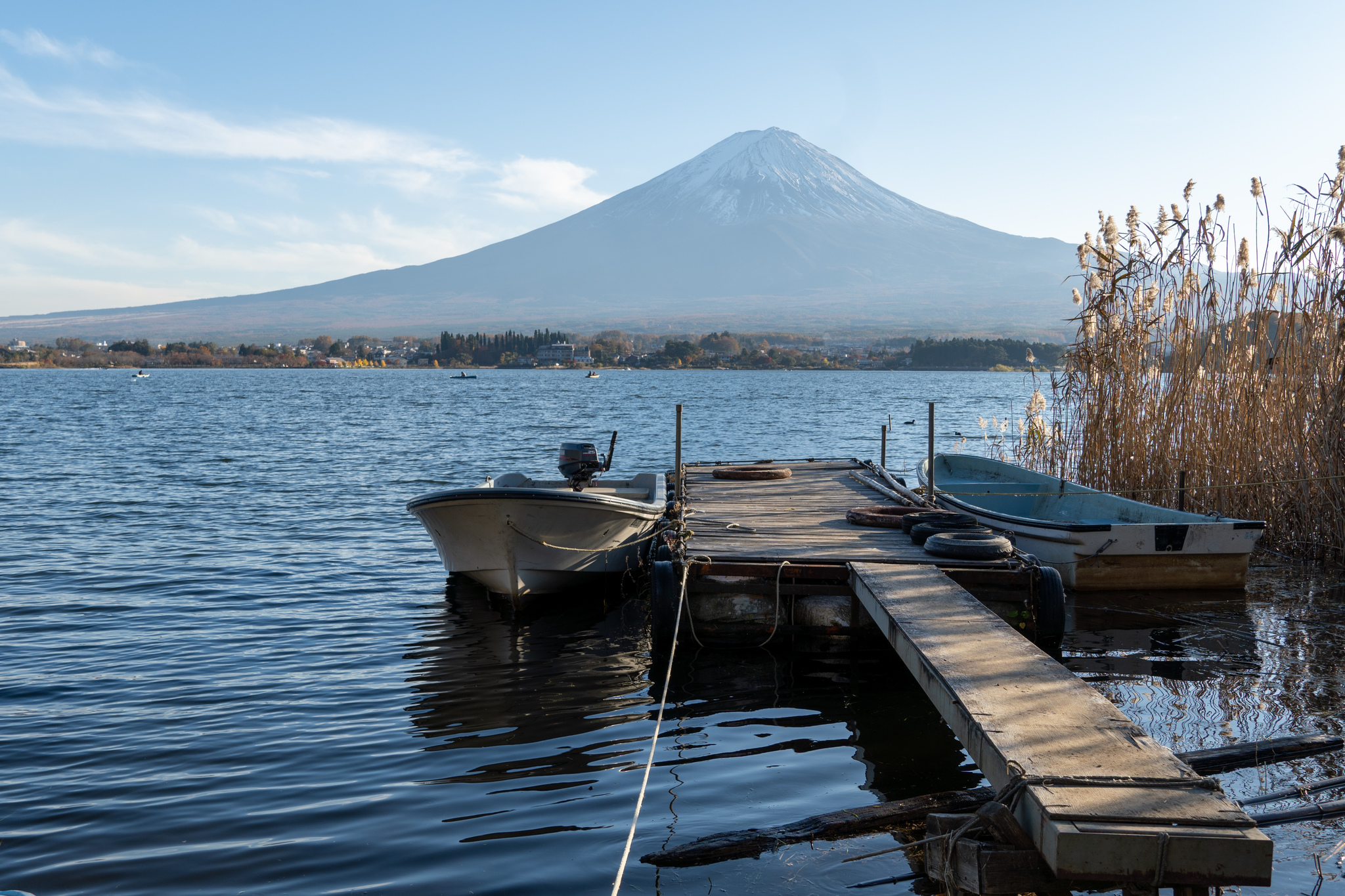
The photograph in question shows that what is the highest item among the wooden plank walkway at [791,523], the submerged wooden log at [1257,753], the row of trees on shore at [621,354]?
the row of trees on shore at [621,354]

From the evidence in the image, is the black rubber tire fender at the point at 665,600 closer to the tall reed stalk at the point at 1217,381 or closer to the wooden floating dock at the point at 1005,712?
the wooden floating dock at the point at 1005,712

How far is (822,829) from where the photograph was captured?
4.33 metres

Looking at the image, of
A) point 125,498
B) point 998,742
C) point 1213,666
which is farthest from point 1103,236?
point 125,498

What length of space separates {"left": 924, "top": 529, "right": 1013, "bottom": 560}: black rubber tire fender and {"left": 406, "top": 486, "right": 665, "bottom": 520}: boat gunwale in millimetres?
3243

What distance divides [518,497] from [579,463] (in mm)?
1932

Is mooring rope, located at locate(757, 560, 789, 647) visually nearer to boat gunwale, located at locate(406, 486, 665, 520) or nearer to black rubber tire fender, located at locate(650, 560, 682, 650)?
black rubber tire fender, located at locate(650, 560, 682, 650)

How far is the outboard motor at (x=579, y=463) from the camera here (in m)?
11.0

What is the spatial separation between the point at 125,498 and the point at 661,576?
46.8 feet

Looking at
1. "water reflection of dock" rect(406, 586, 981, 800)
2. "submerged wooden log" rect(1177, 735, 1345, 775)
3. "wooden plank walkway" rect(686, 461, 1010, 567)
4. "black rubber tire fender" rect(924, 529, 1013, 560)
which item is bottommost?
"water reflection of dock" rect(406, 586, 981, 800)

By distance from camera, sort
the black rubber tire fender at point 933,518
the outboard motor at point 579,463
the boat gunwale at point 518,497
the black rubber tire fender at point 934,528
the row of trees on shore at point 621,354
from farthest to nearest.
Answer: the row of trees on shore at point 621,354 < the outboard motor at point 579,463 < the boat gunwale at point 518,497 < the black rubber tire fender at point 933,518 < the black rubber tire fender at point 934,528

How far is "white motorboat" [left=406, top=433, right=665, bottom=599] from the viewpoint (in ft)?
30.1

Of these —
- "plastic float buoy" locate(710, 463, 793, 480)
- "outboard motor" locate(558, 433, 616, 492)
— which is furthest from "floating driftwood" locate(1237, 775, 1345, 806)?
"plastic float buoy" locate(710, 463, 793, 480)

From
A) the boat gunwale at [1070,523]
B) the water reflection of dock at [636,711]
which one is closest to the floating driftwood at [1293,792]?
the water reflection of dock at [636,711]

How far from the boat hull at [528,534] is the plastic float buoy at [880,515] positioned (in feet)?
7.37
